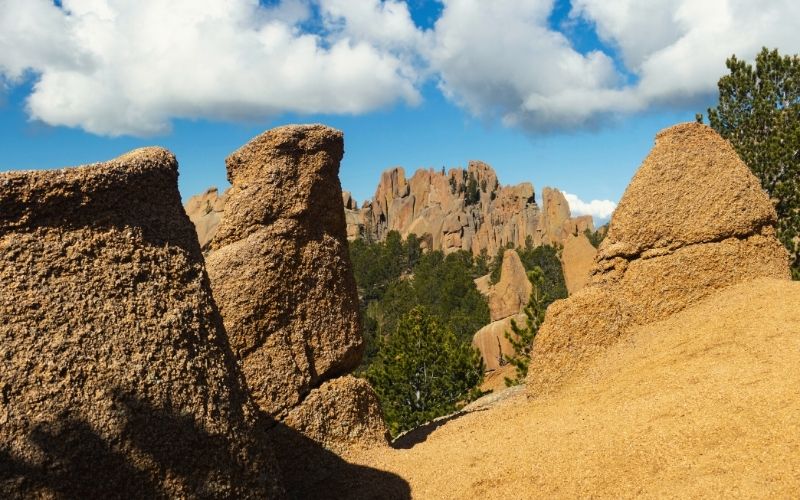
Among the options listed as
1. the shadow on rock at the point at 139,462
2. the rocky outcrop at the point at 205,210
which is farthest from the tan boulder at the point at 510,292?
the rocky outcrop at the point at 205,210

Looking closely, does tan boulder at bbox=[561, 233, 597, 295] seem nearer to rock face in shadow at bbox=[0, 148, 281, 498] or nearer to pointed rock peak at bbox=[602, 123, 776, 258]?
pointed rock peak at bbox=[602, 123, 776, 258]

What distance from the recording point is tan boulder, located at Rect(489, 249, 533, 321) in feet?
153

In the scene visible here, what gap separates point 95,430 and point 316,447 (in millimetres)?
4140

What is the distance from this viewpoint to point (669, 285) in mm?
10648

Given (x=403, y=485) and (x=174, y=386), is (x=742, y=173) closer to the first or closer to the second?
(x=403, y=485)

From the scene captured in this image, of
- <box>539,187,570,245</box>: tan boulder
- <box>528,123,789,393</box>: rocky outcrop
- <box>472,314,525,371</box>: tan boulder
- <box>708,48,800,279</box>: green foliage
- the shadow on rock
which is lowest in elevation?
<box>472,314,525,371</box>: tan boulder

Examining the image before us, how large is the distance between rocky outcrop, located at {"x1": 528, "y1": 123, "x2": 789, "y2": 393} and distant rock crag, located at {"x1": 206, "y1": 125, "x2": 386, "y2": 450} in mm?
3398

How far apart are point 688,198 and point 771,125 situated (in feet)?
39.5

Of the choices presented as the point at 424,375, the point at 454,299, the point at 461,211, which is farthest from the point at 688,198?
the point at 461,211

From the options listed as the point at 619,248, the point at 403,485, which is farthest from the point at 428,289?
the point at 403,485

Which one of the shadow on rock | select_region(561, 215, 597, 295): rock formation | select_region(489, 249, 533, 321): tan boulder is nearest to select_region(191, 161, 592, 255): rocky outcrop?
select_region(489, 249, 533, 321): tan boulder

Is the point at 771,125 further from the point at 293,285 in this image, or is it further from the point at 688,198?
the point at 293,285

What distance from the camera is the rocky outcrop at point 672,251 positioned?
34.0 ft

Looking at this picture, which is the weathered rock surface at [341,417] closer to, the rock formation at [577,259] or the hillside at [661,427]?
the hillside at [661,427]
